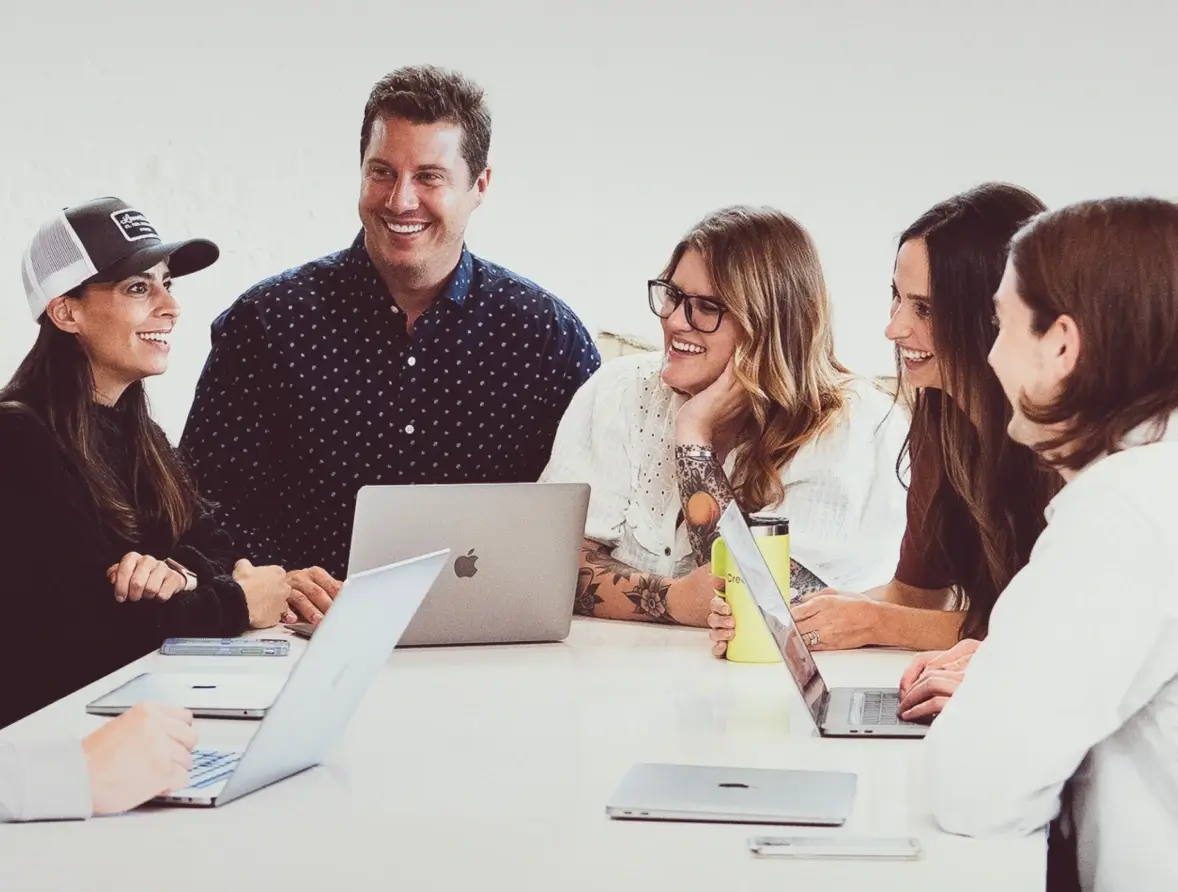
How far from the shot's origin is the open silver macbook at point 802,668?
59.4 inches

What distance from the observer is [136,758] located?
4.04ft

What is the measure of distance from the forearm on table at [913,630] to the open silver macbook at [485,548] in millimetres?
437

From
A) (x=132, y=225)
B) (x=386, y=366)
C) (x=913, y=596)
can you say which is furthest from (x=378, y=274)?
(x=913, y=596)

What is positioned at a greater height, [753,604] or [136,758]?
[136,758]

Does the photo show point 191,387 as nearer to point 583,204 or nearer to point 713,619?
point 583,204

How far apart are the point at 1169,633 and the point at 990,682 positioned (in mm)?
148

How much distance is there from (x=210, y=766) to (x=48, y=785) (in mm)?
183

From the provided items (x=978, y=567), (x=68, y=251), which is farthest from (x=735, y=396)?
(x=68, y=251)

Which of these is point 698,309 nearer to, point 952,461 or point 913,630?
point 952,461

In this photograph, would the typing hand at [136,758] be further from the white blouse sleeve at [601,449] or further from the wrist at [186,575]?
the white blouse sleeve at [601,449]

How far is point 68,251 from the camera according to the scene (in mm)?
2385

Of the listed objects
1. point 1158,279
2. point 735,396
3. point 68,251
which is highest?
point 1158,279

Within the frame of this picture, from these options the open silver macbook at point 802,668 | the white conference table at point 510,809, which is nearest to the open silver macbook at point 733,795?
the white conference table at point 510,809

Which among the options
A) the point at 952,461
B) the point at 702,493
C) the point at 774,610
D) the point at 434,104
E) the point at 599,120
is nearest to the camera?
the point at 774,610
